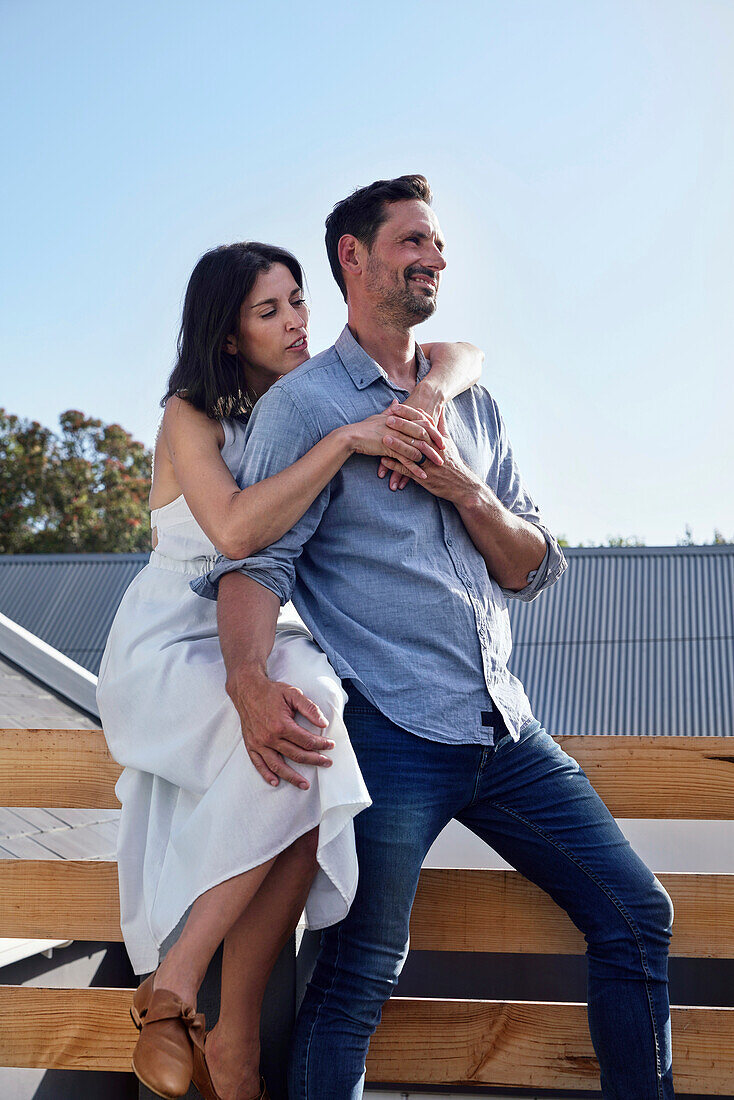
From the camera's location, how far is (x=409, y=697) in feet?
6.39

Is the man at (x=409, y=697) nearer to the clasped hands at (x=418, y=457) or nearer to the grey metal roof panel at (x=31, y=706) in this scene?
the clasped hands at (x=418, y=457)

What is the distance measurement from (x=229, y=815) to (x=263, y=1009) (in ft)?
1.68

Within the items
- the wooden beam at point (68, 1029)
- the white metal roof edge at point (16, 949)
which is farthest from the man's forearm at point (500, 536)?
the white metal roof edge at point (16, 949)

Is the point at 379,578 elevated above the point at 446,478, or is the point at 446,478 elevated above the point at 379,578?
the point at 446,478

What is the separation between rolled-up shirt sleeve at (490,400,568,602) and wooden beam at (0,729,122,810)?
3.18ft

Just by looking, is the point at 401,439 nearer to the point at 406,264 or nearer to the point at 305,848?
the point at 406,264

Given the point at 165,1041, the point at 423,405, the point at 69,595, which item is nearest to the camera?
the point at 165,1041

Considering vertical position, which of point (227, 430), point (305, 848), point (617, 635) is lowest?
point (617, 635)

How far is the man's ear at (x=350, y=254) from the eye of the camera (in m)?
2.30

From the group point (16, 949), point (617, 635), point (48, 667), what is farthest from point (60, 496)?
point (16, 949)

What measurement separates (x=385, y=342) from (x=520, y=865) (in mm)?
1152

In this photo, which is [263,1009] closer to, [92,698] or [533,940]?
[533,940]

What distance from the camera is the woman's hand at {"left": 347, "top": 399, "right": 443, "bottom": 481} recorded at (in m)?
2.02

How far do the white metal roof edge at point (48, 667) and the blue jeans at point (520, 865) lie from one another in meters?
3.15
